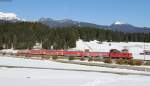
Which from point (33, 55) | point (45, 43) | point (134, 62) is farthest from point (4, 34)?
point (134, 62)

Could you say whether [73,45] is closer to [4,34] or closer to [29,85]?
[4,34]

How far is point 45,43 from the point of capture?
603ft

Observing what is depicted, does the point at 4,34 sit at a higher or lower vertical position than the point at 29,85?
higher

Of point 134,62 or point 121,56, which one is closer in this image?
point 134,62

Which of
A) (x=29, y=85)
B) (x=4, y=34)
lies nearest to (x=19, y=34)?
(x=4, y=34)

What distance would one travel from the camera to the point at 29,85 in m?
35.3

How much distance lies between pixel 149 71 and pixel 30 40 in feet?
465

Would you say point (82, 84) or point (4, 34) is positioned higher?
point (4, 34)

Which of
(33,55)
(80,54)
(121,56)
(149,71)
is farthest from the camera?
(33,55)

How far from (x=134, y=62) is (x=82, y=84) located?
31.7 meters

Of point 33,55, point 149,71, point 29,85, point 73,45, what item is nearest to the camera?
point 29,85

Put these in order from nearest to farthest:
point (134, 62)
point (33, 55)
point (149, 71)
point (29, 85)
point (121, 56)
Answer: point (29, 85), point (149, 71), point (134, 62), point (121, 56), point (33, 55)

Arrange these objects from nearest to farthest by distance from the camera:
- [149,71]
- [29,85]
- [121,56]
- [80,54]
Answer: [29,85] → [149,71] → [121,56] → [80,54]

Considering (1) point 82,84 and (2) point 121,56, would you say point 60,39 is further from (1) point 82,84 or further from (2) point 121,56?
(1) point 82,84
